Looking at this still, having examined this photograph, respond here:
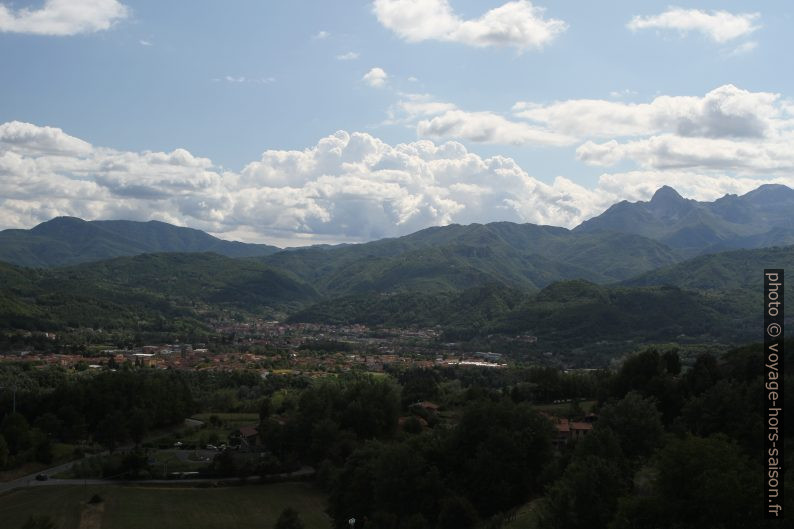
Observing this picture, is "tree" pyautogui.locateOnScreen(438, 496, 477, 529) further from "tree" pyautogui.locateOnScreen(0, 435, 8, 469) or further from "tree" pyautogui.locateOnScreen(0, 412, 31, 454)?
"tree" pyautogui.locateOnScreen(0, 412, 31, 454)

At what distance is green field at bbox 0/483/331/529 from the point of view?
→ 3869cm

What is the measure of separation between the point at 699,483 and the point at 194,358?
110 m

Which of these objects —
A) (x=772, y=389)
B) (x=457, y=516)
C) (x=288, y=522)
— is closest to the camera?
(x=772, y=389)

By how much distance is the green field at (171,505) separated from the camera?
38.7 m

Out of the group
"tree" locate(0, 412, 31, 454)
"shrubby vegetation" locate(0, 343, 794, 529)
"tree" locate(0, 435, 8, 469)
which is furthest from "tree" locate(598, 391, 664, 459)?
"tree" locate(0, 412, 31, 454)

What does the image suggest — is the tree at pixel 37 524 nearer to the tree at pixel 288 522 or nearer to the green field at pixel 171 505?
the tree at pixel 288 522

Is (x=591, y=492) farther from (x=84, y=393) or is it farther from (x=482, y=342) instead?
(x=482, y=342)

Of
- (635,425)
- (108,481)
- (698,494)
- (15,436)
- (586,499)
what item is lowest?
(108,481)

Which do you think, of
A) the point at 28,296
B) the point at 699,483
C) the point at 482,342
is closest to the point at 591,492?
the point at 699,483

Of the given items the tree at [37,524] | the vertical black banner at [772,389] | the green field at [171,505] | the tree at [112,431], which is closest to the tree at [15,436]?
the tree at [112,431]

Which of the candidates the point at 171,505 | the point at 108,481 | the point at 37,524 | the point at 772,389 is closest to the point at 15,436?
the point at 108,481

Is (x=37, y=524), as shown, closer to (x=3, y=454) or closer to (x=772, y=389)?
(x=772, y=389)

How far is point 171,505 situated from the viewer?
4238 centimetres

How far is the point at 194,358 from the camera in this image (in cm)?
12150
